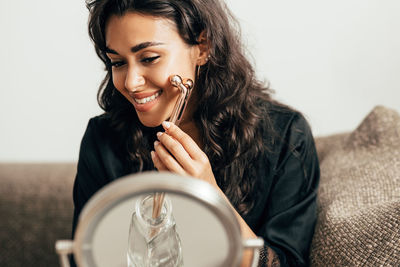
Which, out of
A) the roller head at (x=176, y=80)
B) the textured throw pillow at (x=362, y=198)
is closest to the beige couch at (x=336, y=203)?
the textured throw pillow at (x=362, y=198)

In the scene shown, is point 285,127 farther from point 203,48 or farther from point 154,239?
point 154,239

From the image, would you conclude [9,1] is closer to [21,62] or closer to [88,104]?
[21,62]

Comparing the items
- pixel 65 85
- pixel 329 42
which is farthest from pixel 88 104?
pixel 329 42

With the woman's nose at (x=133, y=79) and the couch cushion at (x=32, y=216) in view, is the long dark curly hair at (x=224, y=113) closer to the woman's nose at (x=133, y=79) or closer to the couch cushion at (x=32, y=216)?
the woman's nose at (x=133, y=79)

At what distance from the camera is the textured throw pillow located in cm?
68

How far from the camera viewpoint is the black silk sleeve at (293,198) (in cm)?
83

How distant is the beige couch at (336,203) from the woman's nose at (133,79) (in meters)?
0.46

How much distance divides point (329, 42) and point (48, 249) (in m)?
1.16

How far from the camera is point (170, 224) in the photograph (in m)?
0.50

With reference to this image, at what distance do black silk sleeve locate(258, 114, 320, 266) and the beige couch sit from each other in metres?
0.03

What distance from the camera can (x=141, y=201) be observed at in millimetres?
483

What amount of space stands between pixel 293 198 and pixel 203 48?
1.26 feet

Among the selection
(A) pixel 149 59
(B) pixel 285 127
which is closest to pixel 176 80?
(A) pixel 149 59

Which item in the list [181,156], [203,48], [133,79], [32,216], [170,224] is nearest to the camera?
[170,224]
